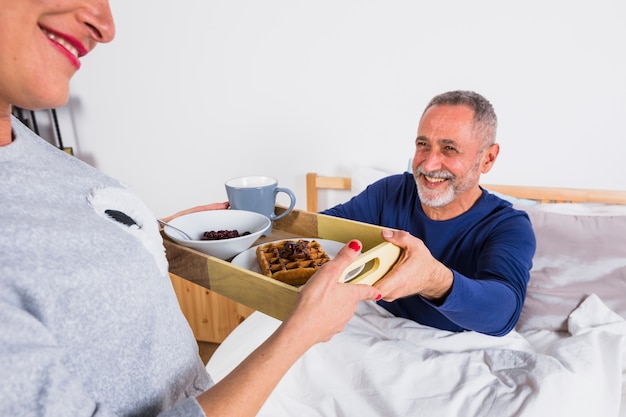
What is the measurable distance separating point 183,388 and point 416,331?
2.36 ft

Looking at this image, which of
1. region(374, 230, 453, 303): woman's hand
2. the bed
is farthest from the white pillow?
region(374, 230, 453, 303): woman's hand

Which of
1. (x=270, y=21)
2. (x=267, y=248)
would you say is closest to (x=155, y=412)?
(x=267, y=248)

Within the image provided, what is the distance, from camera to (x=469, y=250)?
1.14m

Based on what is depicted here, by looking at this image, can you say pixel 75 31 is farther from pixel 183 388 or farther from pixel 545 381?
pixel 545 381

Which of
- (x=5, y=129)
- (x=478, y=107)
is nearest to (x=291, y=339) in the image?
(x=5, y=129)

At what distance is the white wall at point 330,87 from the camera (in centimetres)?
141

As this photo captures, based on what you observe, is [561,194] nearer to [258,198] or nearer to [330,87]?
[330,87]

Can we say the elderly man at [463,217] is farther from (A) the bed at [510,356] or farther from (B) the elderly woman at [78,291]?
Answer: (B) the elderly woman at [78,291]

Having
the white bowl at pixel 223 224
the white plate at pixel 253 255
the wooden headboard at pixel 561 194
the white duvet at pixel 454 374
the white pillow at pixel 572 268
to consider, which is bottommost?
the white duvet at pixel 454 374

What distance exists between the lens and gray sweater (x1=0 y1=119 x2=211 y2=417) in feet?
1.08

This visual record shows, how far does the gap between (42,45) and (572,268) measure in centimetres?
139

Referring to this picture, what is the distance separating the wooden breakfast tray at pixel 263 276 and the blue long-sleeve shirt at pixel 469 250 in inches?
9.3

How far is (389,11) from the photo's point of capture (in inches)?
60.1

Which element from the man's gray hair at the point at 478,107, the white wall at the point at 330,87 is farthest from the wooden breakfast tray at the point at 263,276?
the white wall at the point at 330,87
